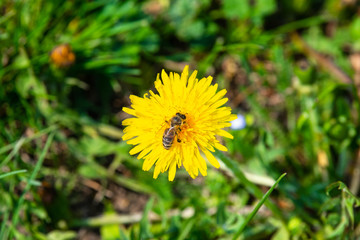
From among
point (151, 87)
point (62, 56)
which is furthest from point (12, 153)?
point (151, 87)

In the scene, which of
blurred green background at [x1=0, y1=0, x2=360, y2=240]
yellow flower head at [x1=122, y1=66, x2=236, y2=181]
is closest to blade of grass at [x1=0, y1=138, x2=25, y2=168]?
blurred green background at [x1=0, y1=0, x2=360, y2=240]

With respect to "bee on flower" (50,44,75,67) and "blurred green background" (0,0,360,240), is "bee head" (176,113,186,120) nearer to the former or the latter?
"blurred green background" (0,0,360,240)

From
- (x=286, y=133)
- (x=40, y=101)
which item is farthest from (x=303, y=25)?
(x=40, y=101)

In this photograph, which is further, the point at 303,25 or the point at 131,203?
the point at 303,25

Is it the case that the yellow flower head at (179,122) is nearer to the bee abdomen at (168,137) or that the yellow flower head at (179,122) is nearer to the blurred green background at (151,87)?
the bee abdomen at (168,137)

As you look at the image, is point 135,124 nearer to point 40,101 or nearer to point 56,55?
point 56,55
